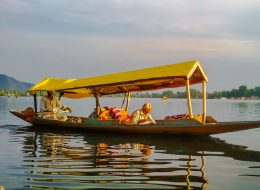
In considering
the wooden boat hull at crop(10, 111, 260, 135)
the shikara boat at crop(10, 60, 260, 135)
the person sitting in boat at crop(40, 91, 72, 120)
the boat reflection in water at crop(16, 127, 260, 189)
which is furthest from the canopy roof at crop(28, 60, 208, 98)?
the boat reflection in water at crop(16, 127, 260, 189)

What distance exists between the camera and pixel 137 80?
16766 millimetres

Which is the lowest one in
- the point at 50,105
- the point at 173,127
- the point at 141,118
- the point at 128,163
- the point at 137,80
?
the point at 128,163

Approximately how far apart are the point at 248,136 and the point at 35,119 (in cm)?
1079

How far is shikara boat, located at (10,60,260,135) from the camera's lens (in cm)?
1534

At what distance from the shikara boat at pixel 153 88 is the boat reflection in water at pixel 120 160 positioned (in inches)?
16.4

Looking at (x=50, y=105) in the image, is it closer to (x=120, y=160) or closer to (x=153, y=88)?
(x=153, y=88)

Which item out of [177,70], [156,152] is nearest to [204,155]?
[156,152]

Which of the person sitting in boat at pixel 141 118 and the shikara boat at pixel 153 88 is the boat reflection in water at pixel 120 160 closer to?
the shikara boat at pixel 153 88

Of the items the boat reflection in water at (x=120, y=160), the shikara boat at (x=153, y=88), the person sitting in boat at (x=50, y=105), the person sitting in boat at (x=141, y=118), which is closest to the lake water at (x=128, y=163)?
the boat reflection in water at (x=120, y=160)

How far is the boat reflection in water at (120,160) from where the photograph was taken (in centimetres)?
868

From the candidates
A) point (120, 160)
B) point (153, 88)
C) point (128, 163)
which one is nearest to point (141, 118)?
point (153, 88)

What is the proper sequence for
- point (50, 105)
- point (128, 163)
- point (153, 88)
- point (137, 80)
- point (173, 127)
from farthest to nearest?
point (50, 105) < point (153, 88) < point (137, 80) < point (173, 127) < point (128, 163)

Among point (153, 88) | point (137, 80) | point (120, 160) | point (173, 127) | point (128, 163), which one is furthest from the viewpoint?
point (153, 88)

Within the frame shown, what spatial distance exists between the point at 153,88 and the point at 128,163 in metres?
9.58
